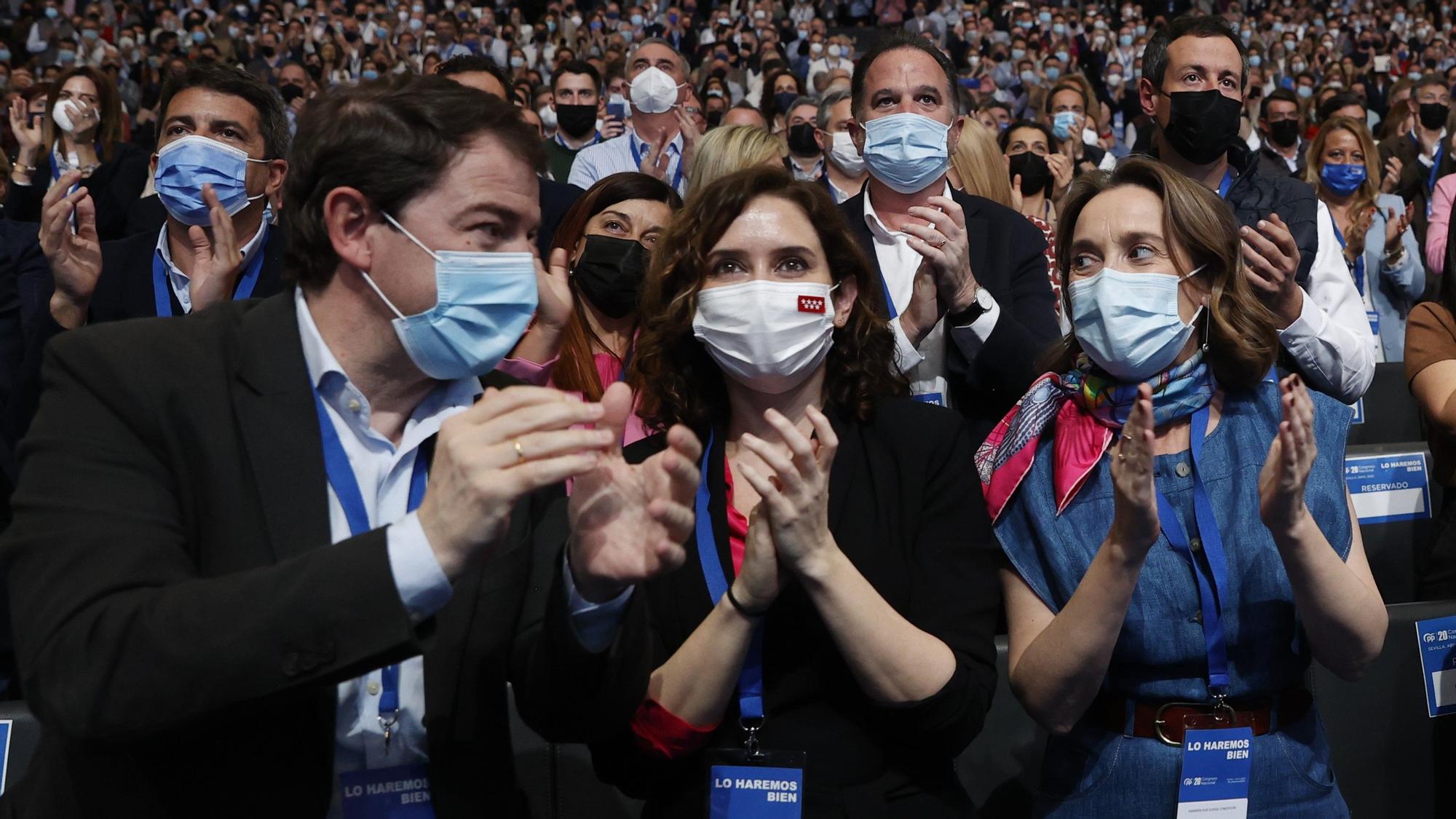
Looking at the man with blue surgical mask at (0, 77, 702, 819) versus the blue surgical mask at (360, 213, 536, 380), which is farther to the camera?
the blue surgical mask at (360, 213, 536, 380)

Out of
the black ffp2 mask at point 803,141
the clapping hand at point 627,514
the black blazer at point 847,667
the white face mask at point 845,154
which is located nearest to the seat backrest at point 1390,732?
the black blazer at point 847,667

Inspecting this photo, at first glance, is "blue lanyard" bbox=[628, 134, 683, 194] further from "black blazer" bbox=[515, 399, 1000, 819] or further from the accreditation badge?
the accreditation badge

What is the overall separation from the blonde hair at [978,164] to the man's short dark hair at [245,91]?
2.41m

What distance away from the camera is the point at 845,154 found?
5770 millimetres

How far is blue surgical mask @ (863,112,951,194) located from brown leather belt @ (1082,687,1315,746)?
1768 millimetres

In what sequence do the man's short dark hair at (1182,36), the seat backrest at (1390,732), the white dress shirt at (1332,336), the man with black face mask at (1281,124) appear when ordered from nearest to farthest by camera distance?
1. the seat backrest at (1390,732)
2. the white dress shirt at (1332,336)
3. the man's short dark hair at (1182,36)
4. the man with black face mask at (1281,124)

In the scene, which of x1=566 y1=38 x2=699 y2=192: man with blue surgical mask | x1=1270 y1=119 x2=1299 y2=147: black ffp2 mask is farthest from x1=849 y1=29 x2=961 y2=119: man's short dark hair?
x1=1270 y1=119 x2=1299 y2=147: black ffp2 mask

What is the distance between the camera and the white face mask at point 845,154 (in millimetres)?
5750

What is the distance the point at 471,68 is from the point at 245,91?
1647 millimetres

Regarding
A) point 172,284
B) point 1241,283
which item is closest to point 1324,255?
point 1241,283

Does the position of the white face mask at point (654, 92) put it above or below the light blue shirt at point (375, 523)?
above

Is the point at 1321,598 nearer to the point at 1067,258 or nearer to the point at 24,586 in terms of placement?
the point at 1067,258

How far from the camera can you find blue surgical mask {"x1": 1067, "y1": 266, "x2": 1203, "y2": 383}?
2.55 m

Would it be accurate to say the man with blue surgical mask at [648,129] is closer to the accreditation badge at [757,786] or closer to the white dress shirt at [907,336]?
the white dress shirt at [907,336]
